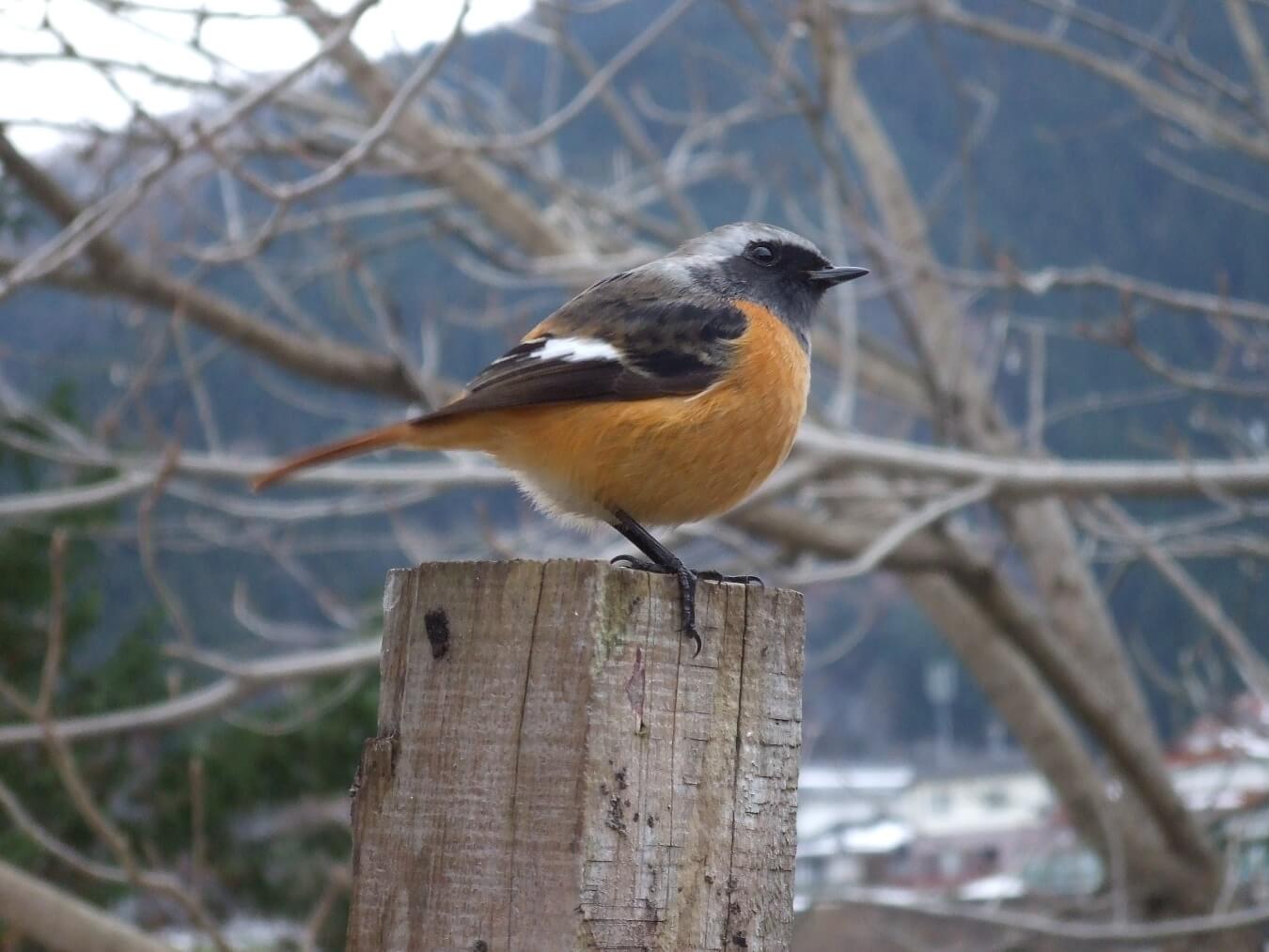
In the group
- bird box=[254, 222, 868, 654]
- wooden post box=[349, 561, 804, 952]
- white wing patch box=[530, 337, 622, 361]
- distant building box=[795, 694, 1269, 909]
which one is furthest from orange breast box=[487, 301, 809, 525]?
distant building box=[795, 694, 1269, 909]

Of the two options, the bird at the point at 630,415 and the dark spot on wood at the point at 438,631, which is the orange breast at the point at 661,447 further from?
the dark spot on wood at the point at 438,631

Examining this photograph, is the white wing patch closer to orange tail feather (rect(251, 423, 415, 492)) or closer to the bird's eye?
orange tail feather (rect(251, 423, 415, 492))

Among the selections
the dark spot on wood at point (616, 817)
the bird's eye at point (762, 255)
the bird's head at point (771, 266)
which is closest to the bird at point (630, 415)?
the bird's head at point (771, 266)

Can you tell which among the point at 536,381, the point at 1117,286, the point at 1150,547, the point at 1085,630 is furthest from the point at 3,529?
the point at 1085,630

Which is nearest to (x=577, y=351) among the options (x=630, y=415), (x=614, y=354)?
(x=614, y=354)

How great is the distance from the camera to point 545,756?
1.75 meters

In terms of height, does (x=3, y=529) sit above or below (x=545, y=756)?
above

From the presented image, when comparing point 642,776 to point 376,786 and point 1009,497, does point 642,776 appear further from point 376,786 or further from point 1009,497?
point 1009,497

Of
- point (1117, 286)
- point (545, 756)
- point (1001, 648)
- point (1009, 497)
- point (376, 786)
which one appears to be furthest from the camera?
point (1001, 648)

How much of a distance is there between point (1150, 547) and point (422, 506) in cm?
463

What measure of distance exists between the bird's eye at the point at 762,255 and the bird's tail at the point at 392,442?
0.95 meters

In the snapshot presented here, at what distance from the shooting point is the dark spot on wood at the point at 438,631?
6.16 ft

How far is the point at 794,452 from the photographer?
614 cm

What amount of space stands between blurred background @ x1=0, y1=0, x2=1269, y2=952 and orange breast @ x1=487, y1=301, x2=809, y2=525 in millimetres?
1203
